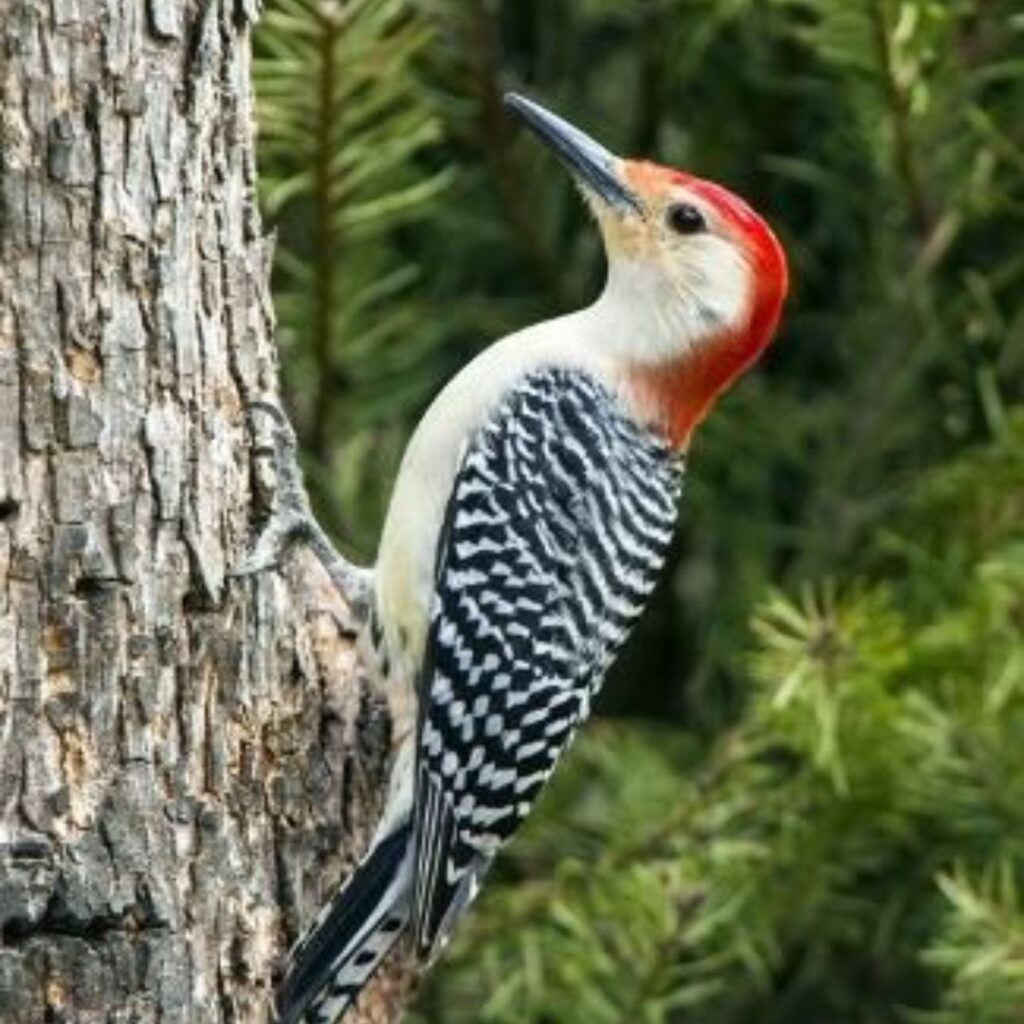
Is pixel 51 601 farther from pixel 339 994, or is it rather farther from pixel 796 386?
pixel 796 386

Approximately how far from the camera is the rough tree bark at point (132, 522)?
143 inches

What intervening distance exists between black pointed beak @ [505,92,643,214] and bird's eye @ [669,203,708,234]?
0.05m

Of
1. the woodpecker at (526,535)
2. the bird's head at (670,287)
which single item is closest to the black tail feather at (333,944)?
the woodpecker at (526,535)

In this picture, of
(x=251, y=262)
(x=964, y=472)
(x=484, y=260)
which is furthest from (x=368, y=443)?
(x=251, y=262)

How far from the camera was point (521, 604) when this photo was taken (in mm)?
4230

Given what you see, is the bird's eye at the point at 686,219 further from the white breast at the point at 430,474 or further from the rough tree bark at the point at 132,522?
the rough tree bark at the point at 132,522

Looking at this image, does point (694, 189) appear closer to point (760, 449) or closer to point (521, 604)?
point (521, 604)

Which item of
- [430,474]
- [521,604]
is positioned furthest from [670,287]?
[521,604]

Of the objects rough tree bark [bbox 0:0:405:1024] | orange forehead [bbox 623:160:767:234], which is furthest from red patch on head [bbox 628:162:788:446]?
rough tree bark [bbox 0:0:405:1024]

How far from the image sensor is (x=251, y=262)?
3.91 metres

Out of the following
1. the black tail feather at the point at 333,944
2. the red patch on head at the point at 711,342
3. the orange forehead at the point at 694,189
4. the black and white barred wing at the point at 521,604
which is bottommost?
the black tail feather at the point at 333,944

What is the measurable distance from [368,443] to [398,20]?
0.64 metres

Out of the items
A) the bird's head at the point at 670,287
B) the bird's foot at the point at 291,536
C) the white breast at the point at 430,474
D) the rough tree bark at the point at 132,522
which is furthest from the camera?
the bird's head at the point at 670,287

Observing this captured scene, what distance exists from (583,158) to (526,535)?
57 centimetres
